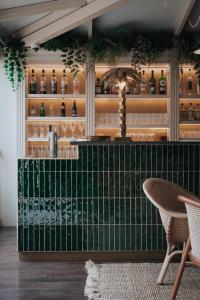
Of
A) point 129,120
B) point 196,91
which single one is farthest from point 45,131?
point 196,91

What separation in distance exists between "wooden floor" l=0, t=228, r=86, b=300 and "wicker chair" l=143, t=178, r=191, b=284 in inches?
27.9

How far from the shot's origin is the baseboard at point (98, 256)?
4316 millimetres

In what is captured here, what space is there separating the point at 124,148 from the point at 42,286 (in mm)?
1486

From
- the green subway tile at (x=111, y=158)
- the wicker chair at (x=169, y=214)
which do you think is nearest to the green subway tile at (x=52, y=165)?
the green subway tile at (x=111, y=158)

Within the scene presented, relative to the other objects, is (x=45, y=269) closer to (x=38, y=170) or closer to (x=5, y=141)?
(x=38, y=170)

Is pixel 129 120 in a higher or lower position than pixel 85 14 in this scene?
lower

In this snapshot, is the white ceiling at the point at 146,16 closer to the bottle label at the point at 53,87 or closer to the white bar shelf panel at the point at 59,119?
the bottle label at the point at 53,87

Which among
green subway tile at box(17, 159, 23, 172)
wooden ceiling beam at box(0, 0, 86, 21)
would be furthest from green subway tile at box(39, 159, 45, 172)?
wooden ceiling beam at box(0, 0, 86, 21)

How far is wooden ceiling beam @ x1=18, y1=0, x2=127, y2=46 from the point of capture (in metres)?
4.58

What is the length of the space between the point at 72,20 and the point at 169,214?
2714mm

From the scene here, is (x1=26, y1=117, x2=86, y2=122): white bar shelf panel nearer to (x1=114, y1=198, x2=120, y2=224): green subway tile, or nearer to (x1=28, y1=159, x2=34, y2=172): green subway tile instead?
(x1=28, y1=159, x2=34, y2=172): green subway tile

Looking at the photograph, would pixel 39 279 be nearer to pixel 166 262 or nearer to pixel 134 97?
pixel 166 262

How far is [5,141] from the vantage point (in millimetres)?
6387

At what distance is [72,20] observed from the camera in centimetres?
504
